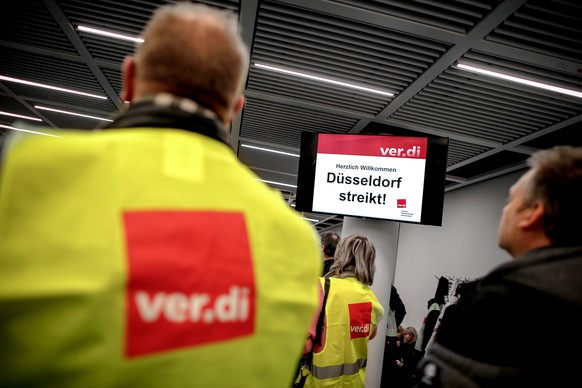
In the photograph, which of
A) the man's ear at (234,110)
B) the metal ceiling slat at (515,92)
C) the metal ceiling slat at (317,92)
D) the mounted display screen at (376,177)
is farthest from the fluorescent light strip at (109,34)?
the man's ear at (234,110)

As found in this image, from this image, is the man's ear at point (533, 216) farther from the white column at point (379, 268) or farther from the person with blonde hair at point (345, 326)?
the white column at point (379, 268)

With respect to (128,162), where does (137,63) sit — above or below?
above

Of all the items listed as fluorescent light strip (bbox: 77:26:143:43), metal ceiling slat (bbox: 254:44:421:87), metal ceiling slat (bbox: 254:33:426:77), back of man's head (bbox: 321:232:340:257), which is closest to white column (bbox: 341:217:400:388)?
back of man's head (bbox: 321:232:340:257)

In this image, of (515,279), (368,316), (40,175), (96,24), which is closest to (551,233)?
(515,279)

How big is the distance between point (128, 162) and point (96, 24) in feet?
13.7

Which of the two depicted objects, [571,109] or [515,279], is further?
[571,109]

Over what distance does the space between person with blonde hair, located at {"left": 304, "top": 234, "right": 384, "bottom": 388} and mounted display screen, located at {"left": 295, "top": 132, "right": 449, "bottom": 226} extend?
127cm

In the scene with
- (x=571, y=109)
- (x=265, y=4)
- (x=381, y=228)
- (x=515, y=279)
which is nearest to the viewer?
(x=515, y=279)

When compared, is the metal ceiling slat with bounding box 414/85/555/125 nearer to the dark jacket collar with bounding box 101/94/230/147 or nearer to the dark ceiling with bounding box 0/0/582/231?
the dark ceiling with bounding box 0/0/582/231

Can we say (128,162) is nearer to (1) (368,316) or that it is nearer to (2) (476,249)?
(1) (368,316)

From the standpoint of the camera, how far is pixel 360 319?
282cm

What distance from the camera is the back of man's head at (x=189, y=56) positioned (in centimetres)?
71

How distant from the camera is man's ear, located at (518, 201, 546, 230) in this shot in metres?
1.24

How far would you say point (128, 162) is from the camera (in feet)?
1.92
